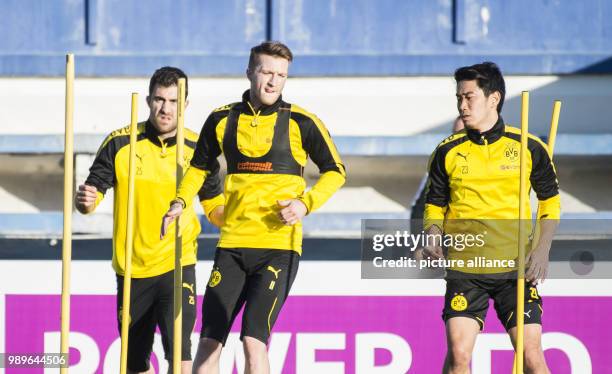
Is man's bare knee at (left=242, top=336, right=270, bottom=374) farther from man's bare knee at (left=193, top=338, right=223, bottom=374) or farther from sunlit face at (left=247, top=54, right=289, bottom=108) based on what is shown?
sunlit face at (left=247, top=54, right=289, bottom=108)

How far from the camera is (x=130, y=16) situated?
1652 centimetres

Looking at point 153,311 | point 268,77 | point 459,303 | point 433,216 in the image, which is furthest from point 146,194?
point 459,303

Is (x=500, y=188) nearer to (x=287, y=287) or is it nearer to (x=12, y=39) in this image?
(x=287, y=287)

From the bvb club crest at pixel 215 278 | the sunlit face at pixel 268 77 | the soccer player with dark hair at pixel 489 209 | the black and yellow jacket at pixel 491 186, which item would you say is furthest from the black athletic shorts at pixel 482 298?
the sunlit face at pixel 268 77

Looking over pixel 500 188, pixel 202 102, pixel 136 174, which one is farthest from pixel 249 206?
pixel 202 102

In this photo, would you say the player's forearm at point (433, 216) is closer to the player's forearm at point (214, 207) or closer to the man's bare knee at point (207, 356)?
the player's forearm at point (214, 207)

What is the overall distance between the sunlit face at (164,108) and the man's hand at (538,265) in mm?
1862

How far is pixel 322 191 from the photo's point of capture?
5.48m

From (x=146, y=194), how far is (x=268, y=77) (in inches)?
39.0

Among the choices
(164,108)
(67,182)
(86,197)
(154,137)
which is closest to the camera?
(67,182)

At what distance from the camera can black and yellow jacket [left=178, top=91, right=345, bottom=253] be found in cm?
550

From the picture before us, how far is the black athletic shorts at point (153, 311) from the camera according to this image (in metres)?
5.99

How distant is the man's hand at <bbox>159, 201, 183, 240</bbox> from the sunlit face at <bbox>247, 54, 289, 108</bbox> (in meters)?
0.62

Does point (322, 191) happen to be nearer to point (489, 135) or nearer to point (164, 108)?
point (489, 135)
